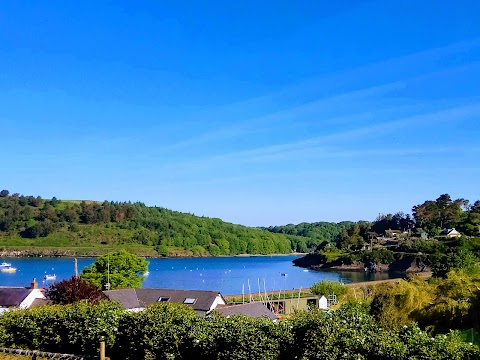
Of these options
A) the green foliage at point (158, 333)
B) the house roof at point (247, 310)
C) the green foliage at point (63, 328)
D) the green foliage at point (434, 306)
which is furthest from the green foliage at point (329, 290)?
the green foliage at point (158, 333)

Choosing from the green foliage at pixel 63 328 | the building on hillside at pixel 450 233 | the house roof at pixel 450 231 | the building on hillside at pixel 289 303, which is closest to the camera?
the green foliage at pixel 63 328

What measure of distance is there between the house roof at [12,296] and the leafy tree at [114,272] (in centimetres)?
1160

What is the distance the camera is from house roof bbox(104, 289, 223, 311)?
34156 mm

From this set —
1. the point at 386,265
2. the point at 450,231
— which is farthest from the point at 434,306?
the point at 450,231

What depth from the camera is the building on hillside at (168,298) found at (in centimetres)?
3403

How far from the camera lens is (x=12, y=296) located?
34.5 meters

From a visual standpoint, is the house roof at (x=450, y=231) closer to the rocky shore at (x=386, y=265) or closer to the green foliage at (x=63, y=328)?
the rocky shore at (x=386, y=265)

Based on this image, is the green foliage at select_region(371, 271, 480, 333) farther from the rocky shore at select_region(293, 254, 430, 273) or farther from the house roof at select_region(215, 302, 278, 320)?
the rocky shore at select_region(293, 254, 430, 273)

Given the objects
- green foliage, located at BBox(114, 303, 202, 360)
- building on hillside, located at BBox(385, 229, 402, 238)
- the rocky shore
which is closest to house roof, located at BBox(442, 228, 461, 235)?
building on hillside, located at BBox(385, 229, 402, 238)

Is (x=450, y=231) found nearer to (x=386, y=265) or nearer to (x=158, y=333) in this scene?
(x=386, y=265)

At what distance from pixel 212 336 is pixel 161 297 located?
69.3 ft

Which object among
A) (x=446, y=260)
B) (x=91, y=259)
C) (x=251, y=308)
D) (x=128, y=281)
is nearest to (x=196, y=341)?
(x=251, y=308)

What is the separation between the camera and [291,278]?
112 m

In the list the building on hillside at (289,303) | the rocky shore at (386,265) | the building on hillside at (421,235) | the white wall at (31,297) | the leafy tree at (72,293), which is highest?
the building on hillside at (421,235)
